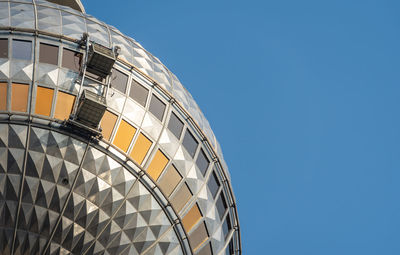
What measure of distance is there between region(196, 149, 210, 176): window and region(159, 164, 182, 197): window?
1461 millimetres

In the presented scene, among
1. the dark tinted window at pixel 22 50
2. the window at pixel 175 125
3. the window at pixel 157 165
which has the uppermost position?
the dark tinted window at pixel 22 50

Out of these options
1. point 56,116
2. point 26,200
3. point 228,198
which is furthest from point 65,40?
point 228,198

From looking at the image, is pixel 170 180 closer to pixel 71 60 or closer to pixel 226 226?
pixel 226 226

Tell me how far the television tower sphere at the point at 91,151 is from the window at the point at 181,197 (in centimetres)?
4

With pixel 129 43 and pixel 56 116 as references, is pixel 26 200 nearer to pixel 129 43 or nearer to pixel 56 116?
pixel 56 116

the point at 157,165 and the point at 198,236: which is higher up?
the point at 157,165

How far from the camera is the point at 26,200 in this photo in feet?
96.9

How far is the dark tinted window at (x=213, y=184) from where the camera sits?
1338 inches

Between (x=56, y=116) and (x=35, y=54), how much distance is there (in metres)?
2.67

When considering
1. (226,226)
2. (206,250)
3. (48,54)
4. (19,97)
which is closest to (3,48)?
(48,54)

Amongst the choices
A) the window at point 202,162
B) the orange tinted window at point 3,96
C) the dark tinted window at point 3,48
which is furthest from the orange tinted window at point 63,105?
the window at point 202,162

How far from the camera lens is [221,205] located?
34.8m

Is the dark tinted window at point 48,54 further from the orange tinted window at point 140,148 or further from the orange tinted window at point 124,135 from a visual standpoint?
the orange tinted window at point 140,148

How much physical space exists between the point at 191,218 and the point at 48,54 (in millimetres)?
8396
